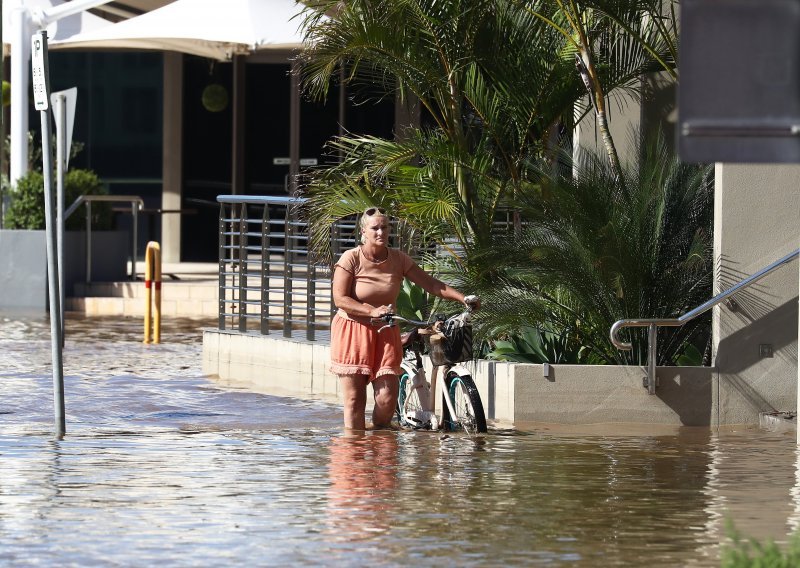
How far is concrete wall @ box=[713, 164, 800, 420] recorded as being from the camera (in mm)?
11625

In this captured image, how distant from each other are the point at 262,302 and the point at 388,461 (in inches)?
218

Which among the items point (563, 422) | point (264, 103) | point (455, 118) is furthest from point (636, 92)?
point (264, 103)

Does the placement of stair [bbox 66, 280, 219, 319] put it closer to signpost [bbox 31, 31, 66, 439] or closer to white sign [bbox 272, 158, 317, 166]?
white sign [bbox 272, 158, 317, 166]

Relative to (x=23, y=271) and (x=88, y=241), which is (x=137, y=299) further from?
(x=23, y=271)

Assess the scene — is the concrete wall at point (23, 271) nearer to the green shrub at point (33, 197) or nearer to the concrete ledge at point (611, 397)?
the green shrub at point (33, 197)

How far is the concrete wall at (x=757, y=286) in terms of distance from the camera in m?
11.6

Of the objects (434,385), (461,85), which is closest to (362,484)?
(434,385)

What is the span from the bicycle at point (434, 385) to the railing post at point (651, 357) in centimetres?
121

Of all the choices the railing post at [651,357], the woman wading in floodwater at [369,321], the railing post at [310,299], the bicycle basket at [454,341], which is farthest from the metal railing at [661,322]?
the railing post at [310,299]

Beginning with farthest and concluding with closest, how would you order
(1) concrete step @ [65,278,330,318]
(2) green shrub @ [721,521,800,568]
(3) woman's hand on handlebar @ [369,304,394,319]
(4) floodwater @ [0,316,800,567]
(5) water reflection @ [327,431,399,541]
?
1. (1) concrete step @ [65,278,330,318]
2. (3) woman's hand on handlebar @ [369,304,394,319]
3. (5) water reflection @ [327,431,399,541]
4. (4) floodwater @ [0,316,800,567]
5. (2) green shrub @ [721,521,800,568]

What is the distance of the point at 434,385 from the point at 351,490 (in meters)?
2.75

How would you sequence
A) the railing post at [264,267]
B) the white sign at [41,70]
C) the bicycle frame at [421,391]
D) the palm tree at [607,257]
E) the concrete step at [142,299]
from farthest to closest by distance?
the concrete step at [142,299] → the railing post at [264,267] → the palm tree at [607,257] → the bicycle frame at [421,391] → the white sign at [41,70]

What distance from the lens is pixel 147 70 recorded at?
2764cm

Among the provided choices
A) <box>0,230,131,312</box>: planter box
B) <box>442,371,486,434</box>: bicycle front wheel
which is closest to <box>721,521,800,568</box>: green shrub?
<box>442,371,486,434</box>: bicycle front wheel
